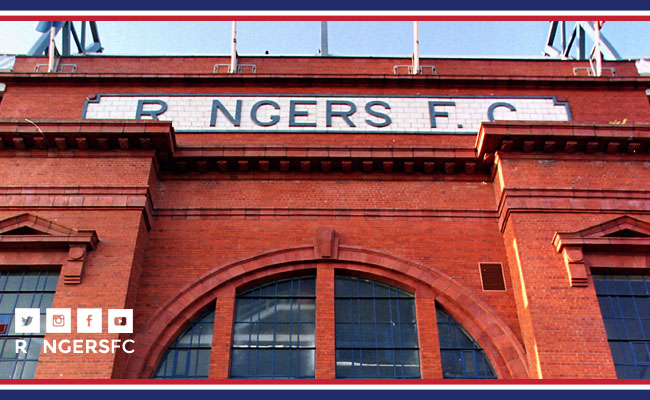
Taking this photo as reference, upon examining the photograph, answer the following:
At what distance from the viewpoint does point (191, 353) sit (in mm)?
17109

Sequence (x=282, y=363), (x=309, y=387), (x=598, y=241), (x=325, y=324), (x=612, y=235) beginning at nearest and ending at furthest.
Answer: (x=309, y=387)
(x=282, y=363)
(x=325, y=324)
(x=598, y=241)
(x=612, y=235)

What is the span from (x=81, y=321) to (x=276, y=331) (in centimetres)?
407

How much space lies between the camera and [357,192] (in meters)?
19.6

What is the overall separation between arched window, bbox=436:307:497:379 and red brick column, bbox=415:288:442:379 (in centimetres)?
25

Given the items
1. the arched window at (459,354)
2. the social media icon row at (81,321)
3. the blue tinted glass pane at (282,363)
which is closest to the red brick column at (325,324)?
the blue tinted glass pane at (282,363)

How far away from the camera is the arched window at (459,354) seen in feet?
54.9

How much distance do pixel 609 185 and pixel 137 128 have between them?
11.1 m

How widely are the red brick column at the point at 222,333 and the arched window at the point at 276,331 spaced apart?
0.25m

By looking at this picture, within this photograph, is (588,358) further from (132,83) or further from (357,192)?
(132,83)

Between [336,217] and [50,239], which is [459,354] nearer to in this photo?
[336,217]

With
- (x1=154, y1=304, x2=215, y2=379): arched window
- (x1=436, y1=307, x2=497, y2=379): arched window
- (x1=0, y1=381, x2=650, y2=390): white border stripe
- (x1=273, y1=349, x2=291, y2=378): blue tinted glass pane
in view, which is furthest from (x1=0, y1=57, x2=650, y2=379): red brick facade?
(x1=0, y1=381, x2=650, y2=390): white border stripe

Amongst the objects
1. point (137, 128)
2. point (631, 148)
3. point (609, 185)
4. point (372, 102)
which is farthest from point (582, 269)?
point (137, 128)

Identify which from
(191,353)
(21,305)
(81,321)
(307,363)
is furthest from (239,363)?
(21,305)

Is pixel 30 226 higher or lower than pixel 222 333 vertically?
A: higher
